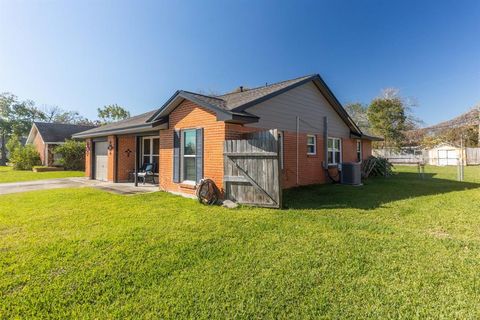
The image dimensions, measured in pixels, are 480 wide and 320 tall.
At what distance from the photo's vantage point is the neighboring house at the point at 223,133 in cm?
772

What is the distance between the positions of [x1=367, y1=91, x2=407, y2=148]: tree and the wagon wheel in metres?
30.2

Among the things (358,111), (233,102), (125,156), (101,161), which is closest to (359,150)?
(233,102)

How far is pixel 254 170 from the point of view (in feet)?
22.6

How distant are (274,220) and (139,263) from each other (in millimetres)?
3059

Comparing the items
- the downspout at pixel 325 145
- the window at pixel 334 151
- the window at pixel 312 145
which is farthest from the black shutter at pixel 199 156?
the window at pixel 334 151

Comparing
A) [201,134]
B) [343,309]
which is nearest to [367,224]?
[343,309]

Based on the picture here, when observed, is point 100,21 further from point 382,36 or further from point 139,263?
point 382,36

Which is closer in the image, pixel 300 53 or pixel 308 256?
pixel 308 256

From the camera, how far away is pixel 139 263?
11.2 feet

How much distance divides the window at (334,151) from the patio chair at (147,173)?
901 cm

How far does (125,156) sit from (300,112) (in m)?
9.44

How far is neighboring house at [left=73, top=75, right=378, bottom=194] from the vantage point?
7.72 m

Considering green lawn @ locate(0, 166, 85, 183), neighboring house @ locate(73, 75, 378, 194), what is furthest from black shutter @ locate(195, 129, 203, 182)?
green lawn @ locate(0, 166, 85, 183)

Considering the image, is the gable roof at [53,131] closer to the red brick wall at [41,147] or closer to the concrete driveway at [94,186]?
the red brick wall at [41,147]
